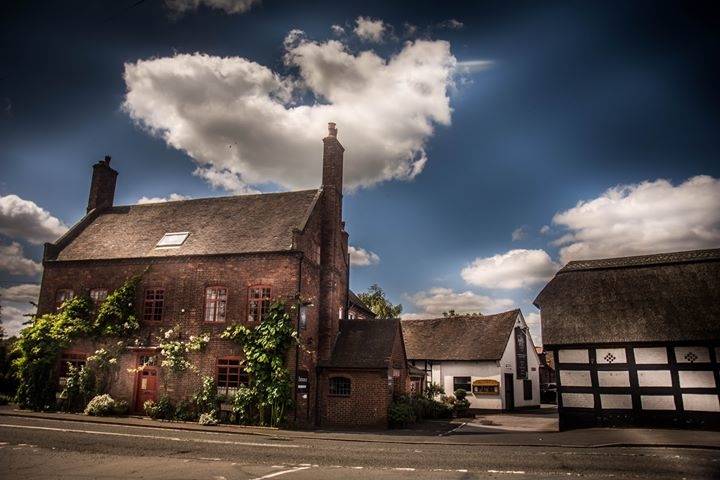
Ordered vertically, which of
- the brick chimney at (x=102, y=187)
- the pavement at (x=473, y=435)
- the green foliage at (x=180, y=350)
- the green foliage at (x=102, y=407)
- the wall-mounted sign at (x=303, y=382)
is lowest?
the pavement at (x=473, y=435)

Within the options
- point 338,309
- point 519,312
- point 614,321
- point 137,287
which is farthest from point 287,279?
point 519,312

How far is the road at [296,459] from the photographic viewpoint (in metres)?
10.5

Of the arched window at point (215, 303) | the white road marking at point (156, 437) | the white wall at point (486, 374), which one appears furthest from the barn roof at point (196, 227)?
the white wall at point (486, 374)

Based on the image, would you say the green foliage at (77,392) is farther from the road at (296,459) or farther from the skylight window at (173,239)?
the skylight window at (173,239)

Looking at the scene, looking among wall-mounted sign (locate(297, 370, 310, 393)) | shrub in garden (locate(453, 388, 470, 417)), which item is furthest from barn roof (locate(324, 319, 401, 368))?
shrub in garden (locate(453, 388, 470, 417))

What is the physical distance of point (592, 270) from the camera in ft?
72.2

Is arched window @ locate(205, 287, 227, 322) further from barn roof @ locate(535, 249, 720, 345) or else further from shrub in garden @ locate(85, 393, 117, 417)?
barn roof @ locate(535, 249, 720, 345)

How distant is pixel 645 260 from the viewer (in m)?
21.5

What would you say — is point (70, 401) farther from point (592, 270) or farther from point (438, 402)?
point (592, 270)

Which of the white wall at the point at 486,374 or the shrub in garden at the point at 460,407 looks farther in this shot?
the white wall at the point at 486,374

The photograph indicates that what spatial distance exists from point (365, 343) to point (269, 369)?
5.17 meters

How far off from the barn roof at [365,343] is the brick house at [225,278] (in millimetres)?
151

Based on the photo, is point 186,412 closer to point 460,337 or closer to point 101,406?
point 101,406

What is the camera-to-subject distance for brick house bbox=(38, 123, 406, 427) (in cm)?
2152
